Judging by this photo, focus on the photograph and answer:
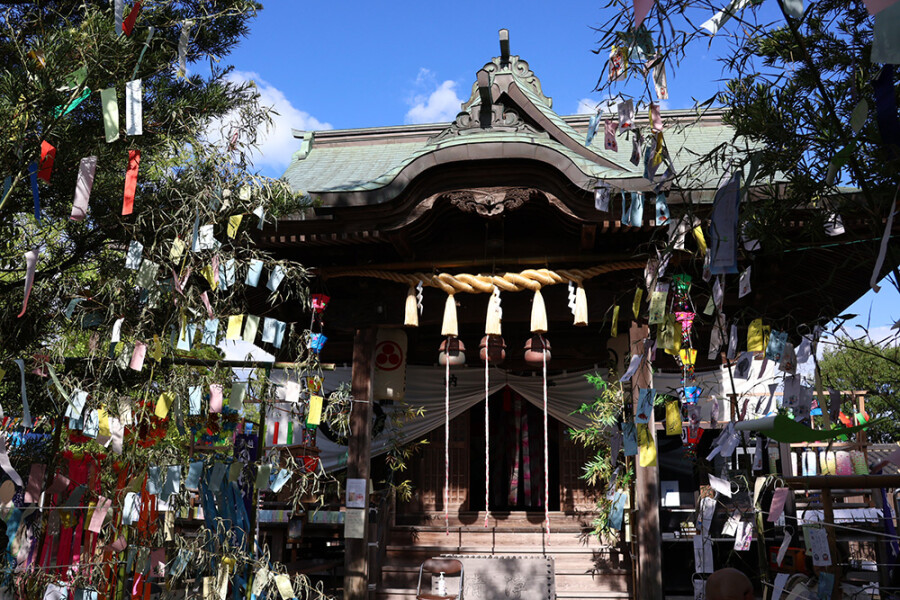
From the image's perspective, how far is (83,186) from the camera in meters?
4.24

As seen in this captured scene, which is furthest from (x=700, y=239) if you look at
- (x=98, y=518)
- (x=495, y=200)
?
(x=98, y=518)

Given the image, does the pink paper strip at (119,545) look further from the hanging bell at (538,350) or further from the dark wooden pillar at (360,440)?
the hanging bell at (538,350)

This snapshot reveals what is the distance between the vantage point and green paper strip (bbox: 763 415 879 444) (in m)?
2.43

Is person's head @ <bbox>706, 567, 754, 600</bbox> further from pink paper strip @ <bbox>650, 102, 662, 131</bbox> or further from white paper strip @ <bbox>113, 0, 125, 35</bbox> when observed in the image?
white paper strip @ <bbox>113, 0, 125, 35</bbox>

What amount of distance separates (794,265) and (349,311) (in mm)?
4593

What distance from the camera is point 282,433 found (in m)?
9.00

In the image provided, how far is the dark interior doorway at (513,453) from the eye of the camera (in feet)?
33.7

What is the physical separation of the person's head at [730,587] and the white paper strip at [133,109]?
3.87 m

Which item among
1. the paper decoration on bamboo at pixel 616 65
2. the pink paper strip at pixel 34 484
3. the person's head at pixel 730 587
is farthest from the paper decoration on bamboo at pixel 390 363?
the person's head at pixel 730 587

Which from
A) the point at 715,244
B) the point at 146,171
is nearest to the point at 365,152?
the point at 146,171

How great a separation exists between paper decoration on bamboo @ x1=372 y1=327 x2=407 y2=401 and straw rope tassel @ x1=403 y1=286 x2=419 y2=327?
3.93 ft

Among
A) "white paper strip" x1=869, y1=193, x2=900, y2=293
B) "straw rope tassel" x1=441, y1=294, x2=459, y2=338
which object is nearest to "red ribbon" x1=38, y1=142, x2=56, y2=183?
"straw rope tassel" x1=441, y1=294, x2=459, y2=338

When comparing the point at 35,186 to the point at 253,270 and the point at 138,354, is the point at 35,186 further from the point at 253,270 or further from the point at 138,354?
the point at 253,270

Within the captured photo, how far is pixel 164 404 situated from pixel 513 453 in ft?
20.7
